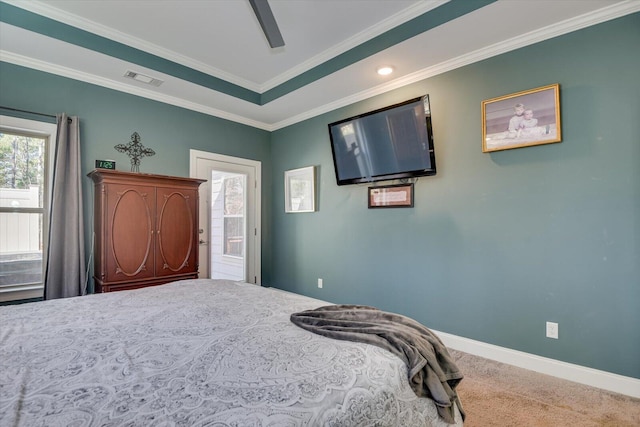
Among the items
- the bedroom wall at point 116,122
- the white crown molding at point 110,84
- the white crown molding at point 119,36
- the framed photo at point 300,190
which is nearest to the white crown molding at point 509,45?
the framed photo at point 300,190

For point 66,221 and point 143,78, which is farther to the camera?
point 143,78

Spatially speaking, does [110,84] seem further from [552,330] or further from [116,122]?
[552,330]

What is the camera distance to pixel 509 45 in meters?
2.47

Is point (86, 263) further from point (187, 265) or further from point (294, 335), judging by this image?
point (294, 335)

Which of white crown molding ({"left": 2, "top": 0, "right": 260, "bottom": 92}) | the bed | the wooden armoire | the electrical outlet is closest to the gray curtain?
the wooden armoire

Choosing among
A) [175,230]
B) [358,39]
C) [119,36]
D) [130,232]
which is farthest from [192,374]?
[119,36]

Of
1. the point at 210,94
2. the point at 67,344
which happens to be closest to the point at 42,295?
the point at 67,344

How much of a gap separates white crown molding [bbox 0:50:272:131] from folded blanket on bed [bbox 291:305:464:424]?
127 inches

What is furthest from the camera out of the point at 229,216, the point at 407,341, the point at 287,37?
the point at 229,216

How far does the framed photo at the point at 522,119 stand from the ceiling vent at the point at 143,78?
3.22 m

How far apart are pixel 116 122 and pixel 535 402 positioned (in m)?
4.36

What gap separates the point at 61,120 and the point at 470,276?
4.00 meters

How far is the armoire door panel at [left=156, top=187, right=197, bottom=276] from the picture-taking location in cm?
305

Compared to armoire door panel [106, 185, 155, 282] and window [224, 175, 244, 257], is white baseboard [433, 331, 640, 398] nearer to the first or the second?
window [224, 175, 244, 257]
